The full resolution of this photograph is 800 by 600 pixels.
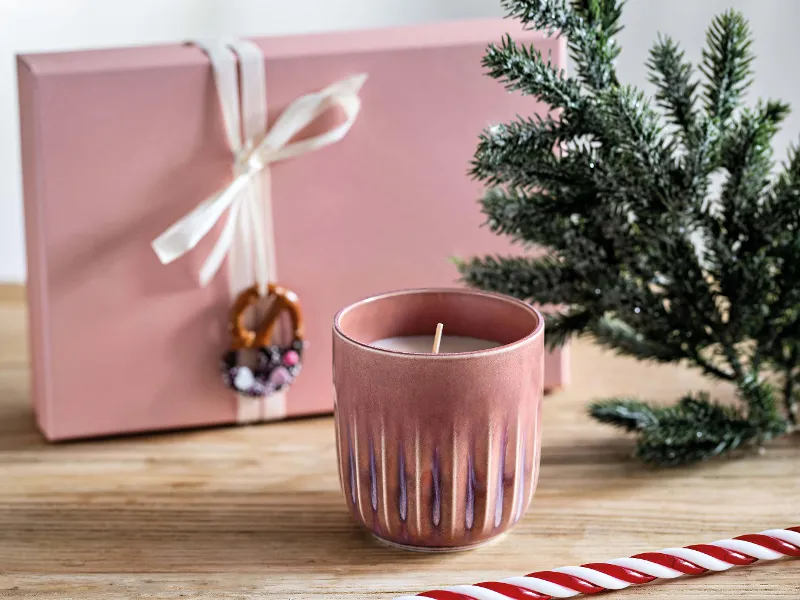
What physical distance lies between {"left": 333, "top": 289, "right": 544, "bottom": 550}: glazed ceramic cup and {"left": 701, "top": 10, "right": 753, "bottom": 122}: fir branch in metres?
0.19

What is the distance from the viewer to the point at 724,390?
2.70 feet

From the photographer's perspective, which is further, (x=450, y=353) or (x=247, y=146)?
(x=247, y=146)

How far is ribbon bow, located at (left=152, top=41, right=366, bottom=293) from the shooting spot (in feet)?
2.29

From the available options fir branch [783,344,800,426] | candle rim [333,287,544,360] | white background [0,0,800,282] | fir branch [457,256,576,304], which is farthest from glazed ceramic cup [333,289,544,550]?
white background [0,0,800,282]

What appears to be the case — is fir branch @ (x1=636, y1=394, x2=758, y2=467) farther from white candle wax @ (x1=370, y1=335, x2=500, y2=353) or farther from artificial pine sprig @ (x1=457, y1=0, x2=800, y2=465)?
white candle wax @ (x1=370, y1=335, x2=500, y2=353)

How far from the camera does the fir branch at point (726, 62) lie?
2.07ft

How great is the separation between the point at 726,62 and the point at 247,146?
0.32 meters

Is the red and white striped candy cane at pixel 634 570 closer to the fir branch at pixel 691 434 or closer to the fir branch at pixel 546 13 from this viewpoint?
the fir branch at pixel 691 434

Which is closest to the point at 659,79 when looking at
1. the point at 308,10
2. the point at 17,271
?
the point at 308,10

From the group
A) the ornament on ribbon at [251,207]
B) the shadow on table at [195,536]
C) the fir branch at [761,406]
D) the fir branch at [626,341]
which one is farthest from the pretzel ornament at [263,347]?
the fir branch at [761,406]

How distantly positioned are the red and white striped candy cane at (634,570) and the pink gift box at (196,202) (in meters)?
0.27

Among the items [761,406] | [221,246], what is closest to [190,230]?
[221,246]

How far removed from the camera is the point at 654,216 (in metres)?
0.66

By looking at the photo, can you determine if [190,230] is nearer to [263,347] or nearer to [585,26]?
[263,347]
